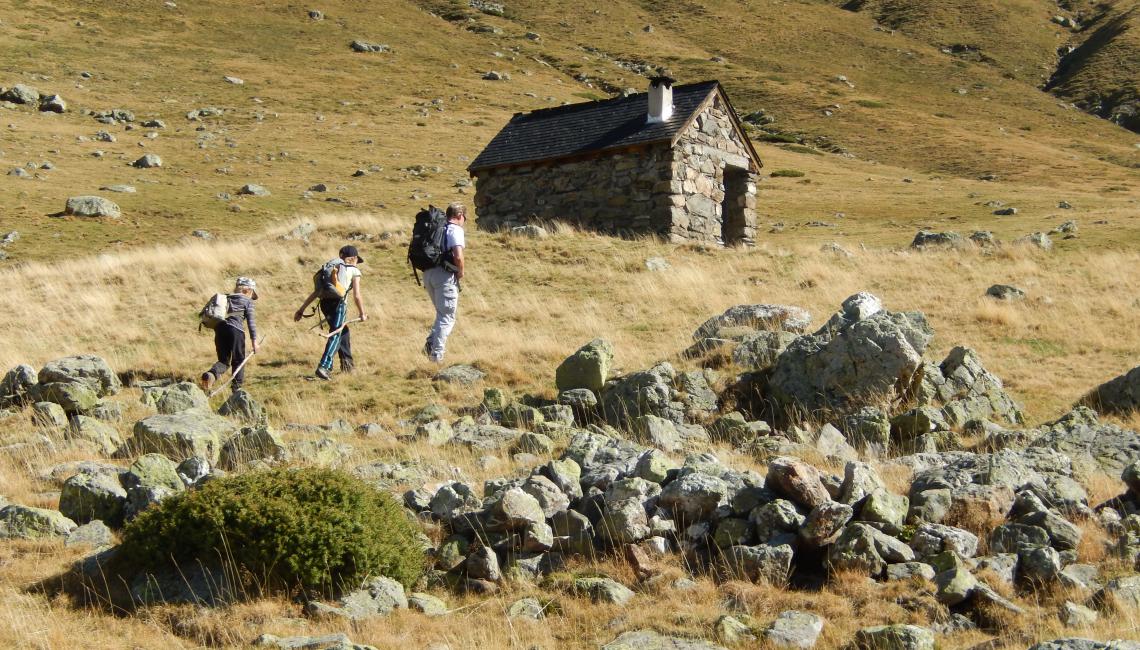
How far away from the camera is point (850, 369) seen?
1085 centimetres

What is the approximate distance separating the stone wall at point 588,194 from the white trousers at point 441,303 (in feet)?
38.0

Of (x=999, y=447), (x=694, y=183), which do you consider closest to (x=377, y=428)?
(x=999, y=447)

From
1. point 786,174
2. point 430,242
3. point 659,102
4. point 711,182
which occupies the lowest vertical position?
point 430,242

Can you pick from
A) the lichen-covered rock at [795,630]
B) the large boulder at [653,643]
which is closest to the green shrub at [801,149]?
the lichen-covered rock at [795,630]

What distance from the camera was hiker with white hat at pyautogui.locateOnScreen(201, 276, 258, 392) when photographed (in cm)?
1224

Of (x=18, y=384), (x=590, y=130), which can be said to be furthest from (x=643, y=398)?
(x=590, y=130)

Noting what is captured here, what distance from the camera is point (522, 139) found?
91.5 feet

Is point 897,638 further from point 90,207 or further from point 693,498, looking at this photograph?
point 90,207

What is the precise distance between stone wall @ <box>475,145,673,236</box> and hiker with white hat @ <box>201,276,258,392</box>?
13.0 metres

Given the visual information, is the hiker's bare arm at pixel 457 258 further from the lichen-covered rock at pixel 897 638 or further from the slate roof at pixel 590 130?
the slate roof at pixel 590 130

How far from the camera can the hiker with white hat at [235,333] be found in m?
12.2

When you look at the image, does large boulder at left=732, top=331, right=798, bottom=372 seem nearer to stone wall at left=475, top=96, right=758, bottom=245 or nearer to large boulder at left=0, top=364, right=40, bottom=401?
large boulder at left=0, top=364, right=40, bottom=401

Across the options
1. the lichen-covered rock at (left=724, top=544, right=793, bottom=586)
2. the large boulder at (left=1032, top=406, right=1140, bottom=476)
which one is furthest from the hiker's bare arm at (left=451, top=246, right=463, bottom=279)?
the lichen-covered rock at (left=724, top=544, right=793, bottom=586)

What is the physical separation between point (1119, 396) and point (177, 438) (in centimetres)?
956
